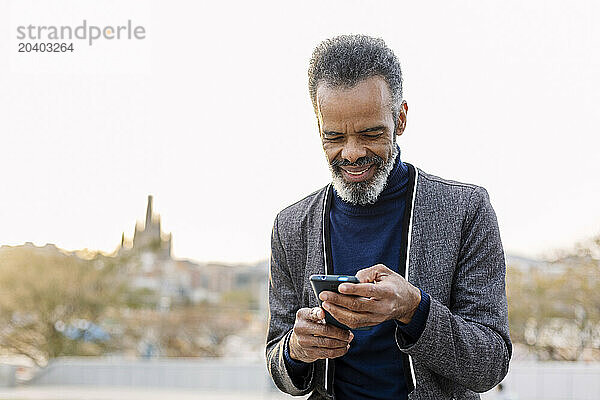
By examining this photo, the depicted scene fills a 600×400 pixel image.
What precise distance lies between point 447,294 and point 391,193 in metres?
0.17

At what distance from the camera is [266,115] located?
1376 cm

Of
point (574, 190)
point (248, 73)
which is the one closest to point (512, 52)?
point (574, 190)

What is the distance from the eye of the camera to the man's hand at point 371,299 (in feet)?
3.43

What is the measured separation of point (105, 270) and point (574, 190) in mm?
8425

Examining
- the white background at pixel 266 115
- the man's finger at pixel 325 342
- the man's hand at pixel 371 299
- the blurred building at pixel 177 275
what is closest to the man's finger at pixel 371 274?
the man's hand at pixel 371 299

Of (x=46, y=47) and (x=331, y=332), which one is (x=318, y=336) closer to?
(x=331, y=332)

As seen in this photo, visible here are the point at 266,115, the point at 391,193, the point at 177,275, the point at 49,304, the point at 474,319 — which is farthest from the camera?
the point at 177,275

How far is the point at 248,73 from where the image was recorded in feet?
42.1

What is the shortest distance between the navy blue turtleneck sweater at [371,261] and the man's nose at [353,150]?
0.10 meters

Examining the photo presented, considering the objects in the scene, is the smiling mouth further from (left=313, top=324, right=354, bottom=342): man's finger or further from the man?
(left=313, top=324, right=354, bottom=342): man's finger

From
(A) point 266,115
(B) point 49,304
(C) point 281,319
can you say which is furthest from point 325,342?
(B) point 49,304

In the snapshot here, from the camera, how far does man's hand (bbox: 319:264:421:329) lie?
1045 mm

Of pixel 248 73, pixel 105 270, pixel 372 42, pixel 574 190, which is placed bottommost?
pixel 105 270

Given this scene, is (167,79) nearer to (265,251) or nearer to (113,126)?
(113,126)
